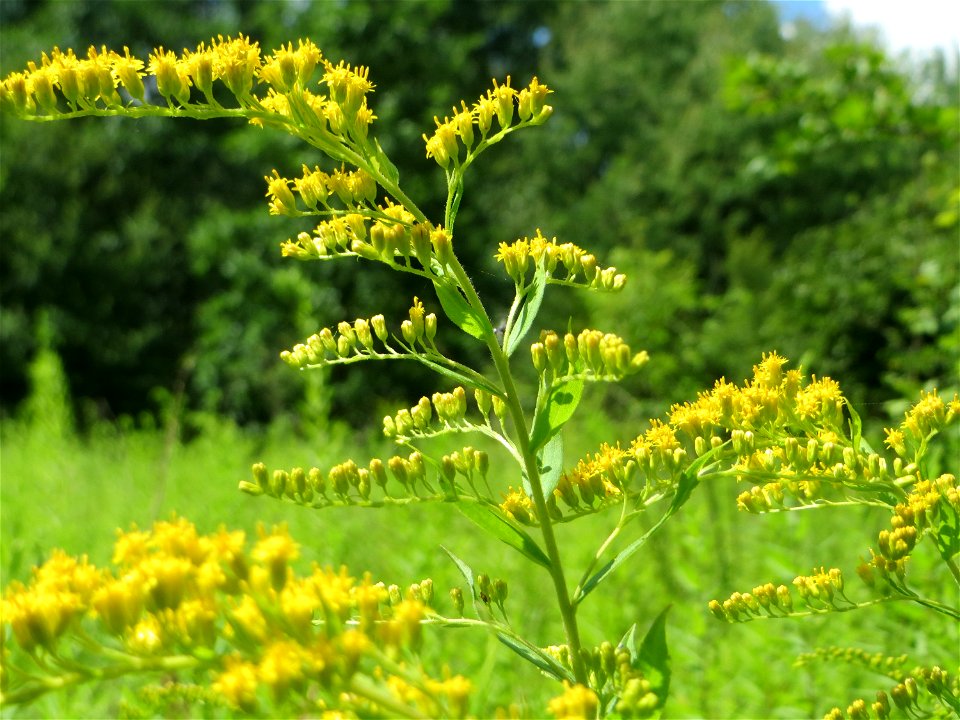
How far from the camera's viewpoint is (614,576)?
4.27 meters

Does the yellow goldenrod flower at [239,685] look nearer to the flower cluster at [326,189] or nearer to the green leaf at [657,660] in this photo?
the green leaf at [657,660]

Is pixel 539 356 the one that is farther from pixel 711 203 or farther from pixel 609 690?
pixel 711 203

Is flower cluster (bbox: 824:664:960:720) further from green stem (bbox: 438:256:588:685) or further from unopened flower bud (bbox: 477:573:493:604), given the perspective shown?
unopened flower bud (bbox: 477:573:493:604)

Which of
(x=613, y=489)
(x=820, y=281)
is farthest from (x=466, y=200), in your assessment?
(x=613, y=489)

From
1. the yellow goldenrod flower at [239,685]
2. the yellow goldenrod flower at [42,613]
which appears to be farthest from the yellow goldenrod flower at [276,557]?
the yellow goldenrod flower at [42,613]

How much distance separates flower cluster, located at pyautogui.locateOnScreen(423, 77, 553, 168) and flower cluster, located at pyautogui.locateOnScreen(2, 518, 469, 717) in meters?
0.87

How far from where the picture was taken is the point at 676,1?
35312 mm

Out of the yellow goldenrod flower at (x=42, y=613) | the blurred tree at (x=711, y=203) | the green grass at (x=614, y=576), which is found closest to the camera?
the yellow goldenrod flower at (x=42, y=613)

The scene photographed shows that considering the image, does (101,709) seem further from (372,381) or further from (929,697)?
(372,381)

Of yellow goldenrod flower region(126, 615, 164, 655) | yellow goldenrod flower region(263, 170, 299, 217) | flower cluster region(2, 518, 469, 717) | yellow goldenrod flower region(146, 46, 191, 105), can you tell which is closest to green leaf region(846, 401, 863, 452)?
flower cluster region(2, 518, 469, 717)

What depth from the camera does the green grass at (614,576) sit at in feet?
9.25

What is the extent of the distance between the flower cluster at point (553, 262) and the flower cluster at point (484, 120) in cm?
19

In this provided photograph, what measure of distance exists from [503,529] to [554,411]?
204 mm

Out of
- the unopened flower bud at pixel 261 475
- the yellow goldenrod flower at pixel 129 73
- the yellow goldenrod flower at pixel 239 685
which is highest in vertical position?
the yellow goldenrod flower at pixel 129 73
